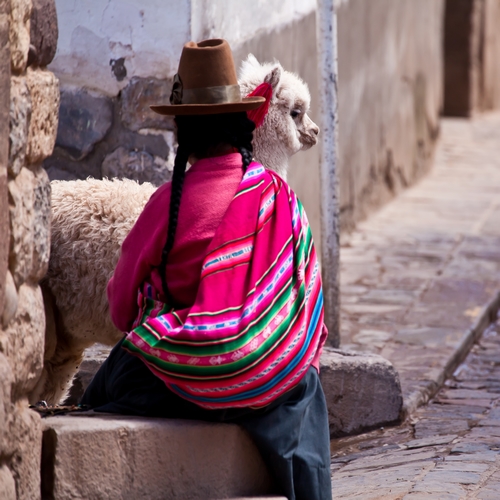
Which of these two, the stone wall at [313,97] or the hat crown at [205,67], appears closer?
the hat crown at [205,67]

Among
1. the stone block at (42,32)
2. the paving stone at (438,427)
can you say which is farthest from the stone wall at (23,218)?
the paving stone at (438,427)

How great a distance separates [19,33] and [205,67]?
659 mm

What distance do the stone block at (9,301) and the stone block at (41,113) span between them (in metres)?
0.33

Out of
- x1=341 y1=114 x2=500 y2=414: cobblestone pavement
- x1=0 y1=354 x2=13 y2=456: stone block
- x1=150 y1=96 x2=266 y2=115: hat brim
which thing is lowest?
x1=341 y1=114 x2=500 y2=414: cobblestone pavement

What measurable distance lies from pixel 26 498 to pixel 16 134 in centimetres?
93

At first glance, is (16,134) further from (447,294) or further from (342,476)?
(447,294)

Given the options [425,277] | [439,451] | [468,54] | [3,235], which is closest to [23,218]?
[3,235]

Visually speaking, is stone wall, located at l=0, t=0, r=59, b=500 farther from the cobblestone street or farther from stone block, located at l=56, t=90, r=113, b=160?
stone block, located at l=56, t=90, r=113, b=160

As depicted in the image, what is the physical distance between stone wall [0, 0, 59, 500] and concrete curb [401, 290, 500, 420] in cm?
227

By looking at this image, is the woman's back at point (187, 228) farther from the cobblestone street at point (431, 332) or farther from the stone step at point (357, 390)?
the stone step at point (357, 390)

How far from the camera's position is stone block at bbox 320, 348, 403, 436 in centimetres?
404

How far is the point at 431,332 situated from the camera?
546 cm

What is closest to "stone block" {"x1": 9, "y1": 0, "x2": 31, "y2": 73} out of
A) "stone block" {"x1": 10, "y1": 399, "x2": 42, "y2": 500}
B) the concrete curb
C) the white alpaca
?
"stone block" {"x1": 10, "y1": 399, "x2": 42, "y2": 500}

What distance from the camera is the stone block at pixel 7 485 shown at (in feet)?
7.25
